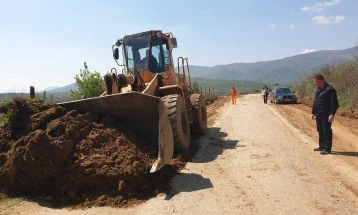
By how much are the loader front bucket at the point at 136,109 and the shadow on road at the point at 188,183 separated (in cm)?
44

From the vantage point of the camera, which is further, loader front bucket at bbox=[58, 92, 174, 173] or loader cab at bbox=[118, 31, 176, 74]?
loader cab at bbox=[118, 31, 176, 74]

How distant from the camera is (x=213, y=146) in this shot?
8844 millimetres

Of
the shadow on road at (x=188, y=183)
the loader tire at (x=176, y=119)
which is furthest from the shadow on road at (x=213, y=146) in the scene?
the shadow on road at (x=188, y=183)

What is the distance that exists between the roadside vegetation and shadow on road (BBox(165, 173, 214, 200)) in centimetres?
1399

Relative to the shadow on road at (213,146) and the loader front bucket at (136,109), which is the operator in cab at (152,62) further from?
the loader front bucket at (136,109)

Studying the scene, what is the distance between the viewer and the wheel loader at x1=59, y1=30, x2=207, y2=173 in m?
6.29

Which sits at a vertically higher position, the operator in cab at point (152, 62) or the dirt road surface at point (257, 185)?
the operator in cab at point (152, 62)

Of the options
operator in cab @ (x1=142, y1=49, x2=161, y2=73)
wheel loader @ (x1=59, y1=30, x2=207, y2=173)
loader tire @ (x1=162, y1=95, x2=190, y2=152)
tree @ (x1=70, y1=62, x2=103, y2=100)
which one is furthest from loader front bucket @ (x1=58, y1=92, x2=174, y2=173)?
tree @ (x1=70, y1=62, x2=103, y2=100)

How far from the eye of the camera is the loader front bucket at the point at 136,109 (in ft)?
19.8

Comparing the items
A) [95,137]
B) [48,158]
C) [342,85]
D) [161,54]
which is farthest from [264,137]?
[342,85]

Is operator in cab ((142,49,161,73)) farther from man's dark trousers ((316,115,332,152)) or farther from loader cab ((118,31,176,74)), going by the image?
man's dark trousers ((316,115,332,152))

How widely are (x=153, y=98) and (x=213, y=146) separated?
314 cm

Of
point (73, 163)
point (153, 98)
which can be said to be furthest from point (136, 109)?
point (73, 163)

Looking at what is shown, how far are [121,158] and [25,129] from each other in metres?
1.99
